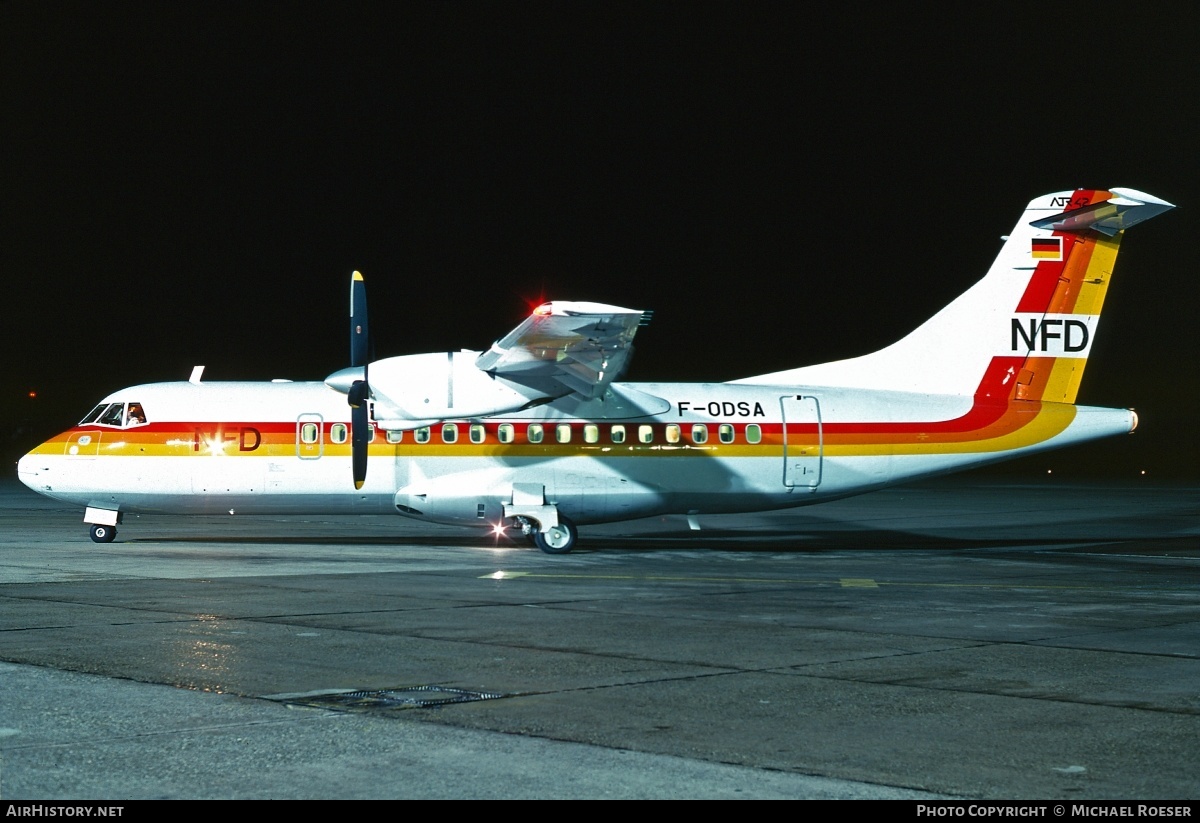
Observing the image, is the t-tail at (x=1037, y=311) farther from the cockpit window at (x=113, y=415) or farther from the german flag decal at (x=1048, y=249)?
the cockpit window at (x=113, y=415)

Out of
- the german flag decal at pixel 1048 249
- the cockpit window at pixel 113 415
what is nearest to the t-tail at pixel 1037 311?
the german flag decal at pixel 1048 249

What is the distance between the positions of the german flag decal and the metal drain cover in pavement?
19.9 meters

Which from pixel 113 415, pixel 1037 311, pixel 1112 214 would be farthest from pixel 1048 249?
pixel 113 415

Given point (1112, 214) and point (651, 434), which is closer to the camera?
point (1112, 214)

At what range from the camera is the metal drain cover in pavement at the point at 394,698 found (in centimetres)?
905

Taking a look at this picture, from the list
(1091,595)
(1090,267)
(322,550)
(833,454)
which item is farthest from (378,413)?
(1090,267)

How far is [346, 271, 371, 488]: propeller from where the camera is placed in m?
22.5

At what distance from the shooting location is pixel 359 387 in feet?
74.4

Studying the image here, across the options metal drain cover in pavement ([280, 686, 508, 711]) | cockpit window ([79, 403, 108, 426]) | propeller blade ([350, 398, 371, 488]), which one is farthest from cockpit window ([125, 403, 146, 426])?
metal drain cover in pavement ([280, 686, 508, 711])

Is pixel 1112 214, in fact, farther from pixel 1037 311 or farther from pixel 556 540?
pixel 556 540

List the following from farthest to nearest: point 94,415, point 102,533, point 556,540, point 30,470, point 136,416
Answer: point 94,415 < point 102,533 < point 136,416 < point 30,470 < point 556,540

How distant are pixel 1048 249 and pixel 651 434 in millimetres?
9207

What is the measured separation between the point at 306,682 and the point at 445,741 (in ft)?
8.10

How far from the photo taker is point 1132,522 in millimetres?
34844
